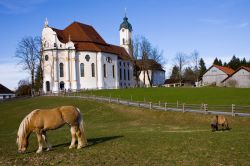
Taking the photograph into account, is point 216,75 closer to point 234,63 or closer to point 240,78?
point 240,78

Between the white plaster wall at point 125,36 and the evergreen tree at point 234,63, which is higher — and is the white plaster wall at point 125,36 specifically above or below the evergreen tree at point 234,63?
above

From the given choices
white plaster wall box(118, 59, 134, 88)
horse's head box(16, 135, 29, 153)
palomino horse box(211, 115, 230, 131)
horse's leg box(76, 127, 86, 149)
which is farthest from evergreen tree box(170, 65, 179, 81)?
horse's head box(16, 135, 29, 153)

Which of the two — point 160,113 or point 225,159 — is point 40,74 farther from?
point 225,159

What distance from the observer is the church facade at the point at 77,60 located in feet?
271

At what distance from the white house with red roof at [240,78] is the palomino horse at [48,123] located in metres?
91.3

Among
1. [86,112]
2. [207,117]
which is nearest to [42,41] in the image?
[86,112]

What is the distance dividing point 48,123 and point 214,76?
103912mm

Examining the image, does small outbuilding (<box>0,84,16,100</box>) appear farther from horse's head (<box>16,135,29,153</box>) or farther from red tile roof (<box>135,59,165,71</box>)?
horse's head (<box>16,135,29,153</box>)

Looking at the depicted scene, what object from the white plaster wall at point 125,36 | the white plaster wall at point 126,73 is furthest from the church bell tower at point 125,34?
the white plaster wall at point 126,73

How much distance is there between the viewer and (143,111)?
1694 inches

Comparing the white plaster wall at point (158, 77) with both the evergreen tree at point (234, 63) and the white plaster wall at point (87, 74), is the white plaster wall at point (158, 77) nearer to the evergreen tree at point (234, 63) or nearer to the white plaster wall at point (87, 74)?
the evergreen tree at point (234, 63)

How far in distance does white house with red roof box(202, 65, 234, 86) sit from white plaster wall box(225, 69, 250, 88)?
7.01 metres

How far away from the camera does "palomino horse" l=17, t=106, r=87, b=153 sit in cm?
1406

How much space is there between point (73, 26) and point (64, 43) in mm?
9836
